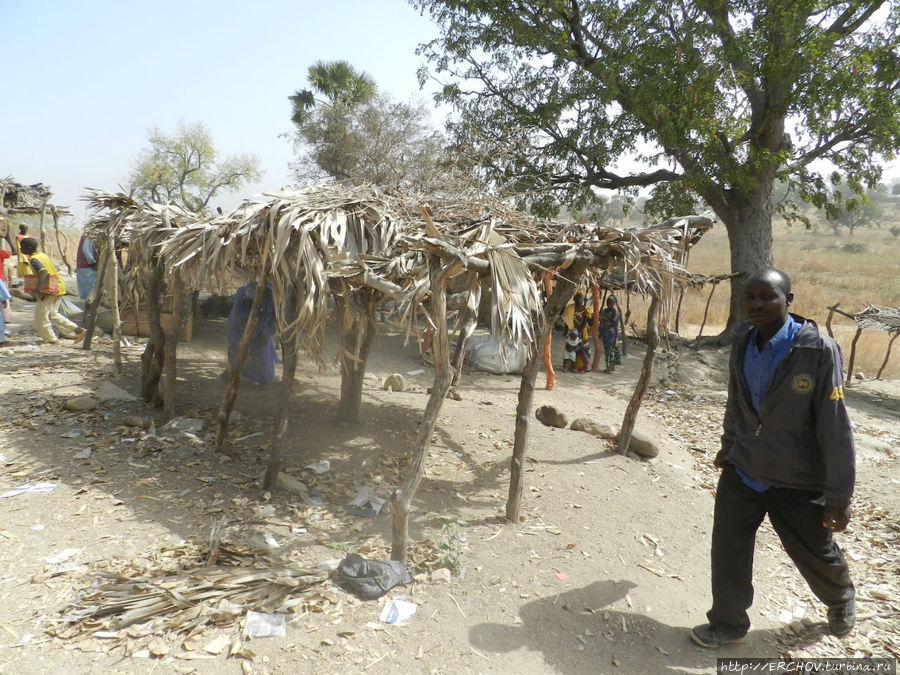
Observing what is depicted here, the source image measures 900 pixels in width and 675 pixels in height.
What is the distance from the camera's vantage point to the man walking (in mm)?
2533

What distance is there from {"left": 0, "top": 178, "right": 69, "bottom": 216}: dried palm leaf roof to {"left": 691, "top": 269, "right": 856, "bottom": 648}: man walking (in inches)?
593

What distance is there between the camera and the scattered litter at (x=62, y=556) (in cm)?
343

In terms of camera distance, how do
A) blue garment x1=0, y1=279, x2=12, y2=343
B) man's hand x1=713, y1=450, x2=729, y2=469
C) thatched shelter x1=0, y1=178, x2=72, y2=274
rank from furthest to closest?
thatched shelter x1=0, y1=178, x2=72, y2=274 < blue garment x1=0, y1=279, x2=12, y2=343 < man's hand x1=713, y1=450, x2=729, y2=469

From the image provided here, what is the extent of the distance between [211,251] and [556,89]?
30.4 feet

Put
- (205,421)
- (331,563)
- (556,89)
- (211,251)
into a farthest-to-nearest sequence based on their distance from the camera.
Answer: (556,89) < (205,421) < (211,251) < (331,563)

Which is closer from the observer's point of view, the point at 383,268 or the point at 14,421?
the point at 383,268

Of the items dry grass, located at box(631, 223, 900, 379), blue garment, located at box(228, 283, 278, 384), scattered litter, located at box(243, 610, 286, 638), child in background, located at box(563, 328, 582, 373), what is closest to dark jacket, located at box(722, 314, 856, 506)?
scattered litter, located at box(243, 610, 286, 638)

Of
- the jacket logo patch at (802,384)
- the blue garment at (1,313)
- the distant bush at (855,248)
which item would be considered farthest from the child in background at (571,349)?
the distant bush at (855,248)

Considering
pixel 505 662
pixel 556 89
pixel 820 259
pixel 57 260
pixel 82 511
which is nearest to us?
pixel 505 662

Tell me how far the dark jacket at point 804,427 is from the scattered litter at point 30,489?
489 cm

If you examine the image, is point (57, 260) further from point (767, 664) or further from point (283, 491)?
point (767, 664)

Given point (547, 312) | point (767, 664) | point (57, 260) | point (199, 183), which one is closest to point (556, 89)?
point (547, 312)

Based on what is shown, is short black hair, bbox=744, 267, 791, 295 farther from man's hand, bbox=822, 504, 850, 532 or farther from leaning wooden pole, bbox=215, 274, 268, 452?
leaning wooden pole, bbox=215, 274, 268, 452

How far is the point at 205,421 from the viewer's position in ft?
19.2
